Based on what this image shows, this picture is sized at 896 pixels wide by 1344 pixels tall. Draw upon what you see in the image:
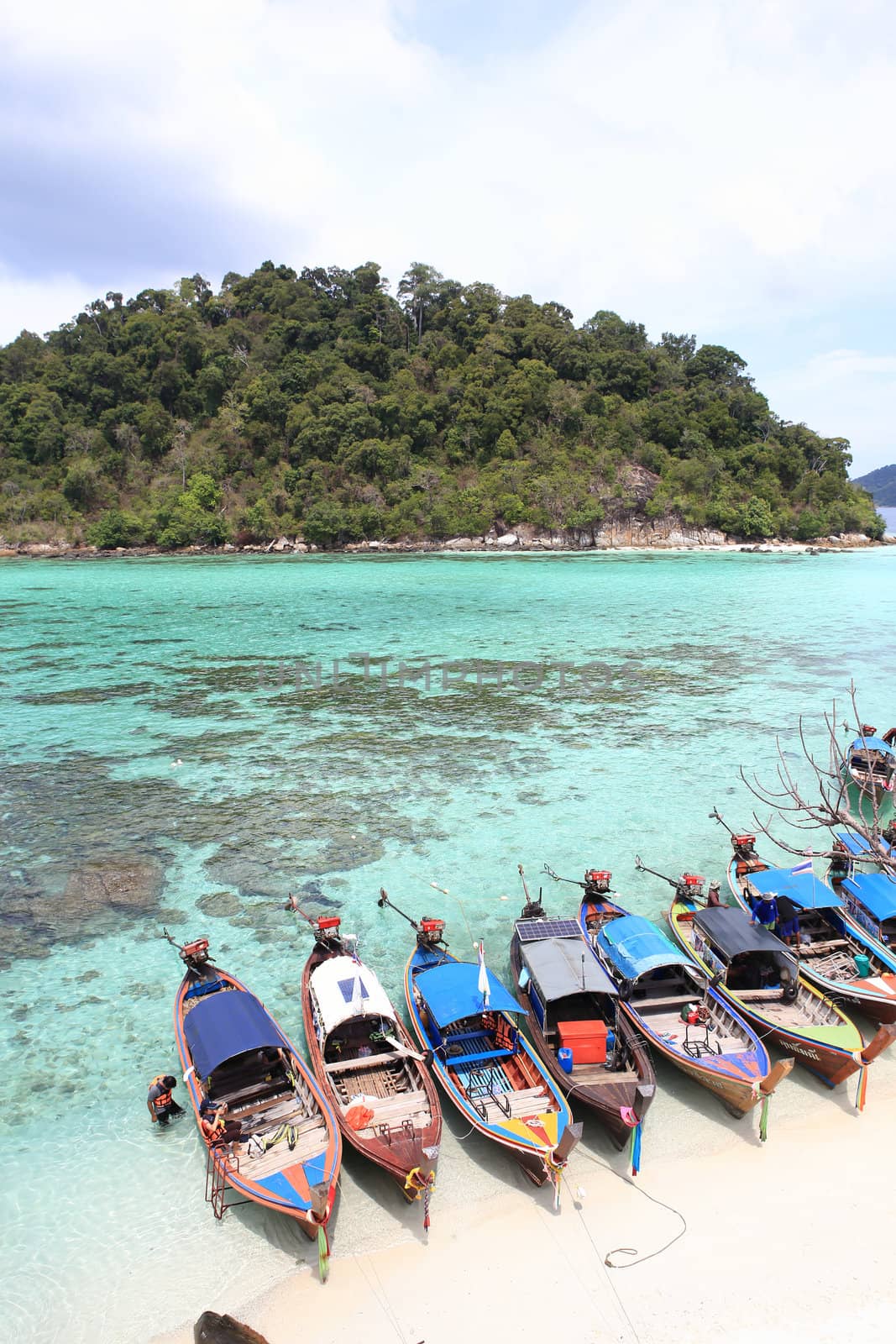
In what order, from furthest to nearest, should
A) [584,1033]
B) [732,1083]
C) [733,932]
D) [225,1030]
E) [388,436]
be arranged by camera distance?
[388,436] < [733,932] < [584,1033] < [225,1030] < [732,1083]

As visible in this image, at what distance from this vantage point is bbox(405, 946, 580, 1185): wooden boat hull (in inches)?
305

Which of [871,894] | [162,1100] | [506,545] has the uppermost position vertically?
[506,545]

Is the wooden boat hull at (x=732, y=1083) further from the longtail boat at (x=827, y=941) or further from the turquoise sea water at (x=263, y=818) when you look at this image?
the longtail boat at (x=827, y=941)

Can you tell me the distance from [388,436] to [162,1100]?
95.7m

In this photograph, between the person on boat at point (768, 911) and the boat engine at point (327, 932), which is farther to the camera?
the person on boat at point (768, 911)

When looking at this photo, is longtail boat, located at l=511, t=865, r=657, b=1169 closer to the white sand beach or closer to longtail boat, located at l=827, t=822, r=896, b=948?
the white sand beach

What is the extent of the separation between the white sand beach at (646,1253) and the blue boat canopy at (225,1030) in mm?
1864

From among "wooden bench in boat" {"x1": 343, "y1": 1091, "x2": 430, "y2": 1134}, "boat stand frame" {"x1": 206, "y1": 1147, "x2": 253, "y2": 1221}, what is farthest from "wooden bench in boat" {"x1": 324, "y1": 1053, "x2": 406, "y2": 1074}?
"boat stand frame" {"x1": 206, "y1": 1147, "x2": 253, "y2": 1221}

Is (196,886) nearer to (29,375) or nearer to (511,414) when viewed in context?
(511,414)

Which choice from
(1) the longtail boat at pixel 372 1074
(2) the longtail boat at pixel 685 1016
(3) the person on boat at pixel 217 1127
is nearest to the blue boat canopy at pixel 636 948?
(2) the longtail boat at pixel 685 1016

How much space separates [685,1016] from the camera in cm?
988

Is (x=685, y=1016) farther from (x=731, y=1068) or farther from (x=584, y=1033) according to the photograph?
(x=584, y=1033)

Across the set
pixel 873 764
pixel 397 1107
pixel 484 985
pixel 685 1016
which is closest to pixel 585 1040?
pixel 484 985

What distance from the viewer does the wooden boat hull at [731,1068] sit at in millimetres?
8500
